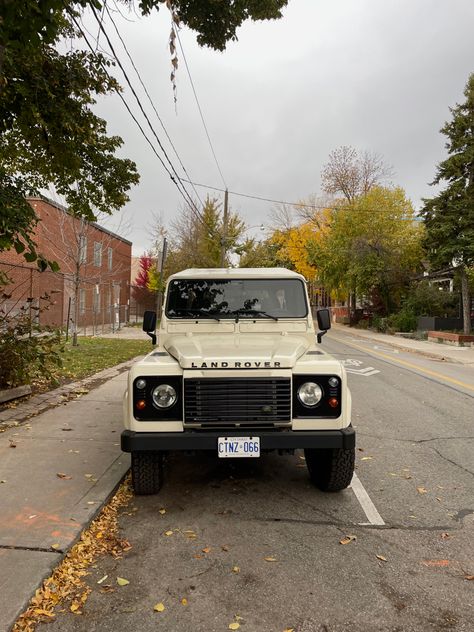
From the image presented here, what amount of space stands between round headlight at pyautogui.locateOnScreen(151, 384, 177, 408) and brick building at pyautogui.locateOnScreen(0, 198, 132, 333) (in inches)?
442

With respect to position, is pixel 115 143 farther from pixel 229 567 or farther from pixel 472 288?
pixel 472 288

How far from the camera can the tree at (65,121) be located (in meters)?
6.25

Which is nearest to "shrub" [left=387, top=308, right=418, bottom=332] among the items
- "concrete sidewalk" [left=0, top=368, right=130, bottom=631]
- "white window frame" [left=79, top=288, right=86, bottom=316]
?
"white window frame" [left=79, top=288, right=86, bottom=316]

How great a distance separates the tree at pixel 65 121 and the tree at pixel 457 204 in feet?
55.5

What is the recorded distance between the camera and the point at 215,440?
3676 millimetres

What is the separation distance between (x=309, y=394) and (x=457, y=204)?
74.6 ft

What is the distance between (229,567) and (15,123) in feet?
24.7

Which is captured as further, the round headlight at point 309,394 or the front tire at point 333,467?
the front tire at point 333,467

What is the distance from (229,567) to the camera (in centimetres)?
303

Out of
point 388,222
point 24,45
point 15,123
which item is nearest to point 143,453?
point 24,45

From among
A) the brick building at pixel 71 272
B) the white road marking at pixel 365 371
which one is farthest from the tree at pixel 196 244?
the white road marking at pixel 365 371

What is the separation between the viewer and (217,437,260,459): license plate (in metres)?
3.68

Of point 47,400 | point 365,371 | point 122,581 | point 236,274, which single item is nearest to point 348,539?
point 122,581

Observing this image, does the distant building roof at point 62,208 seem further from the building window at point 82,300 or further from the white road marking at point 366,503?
the white road marking at point 366,503
